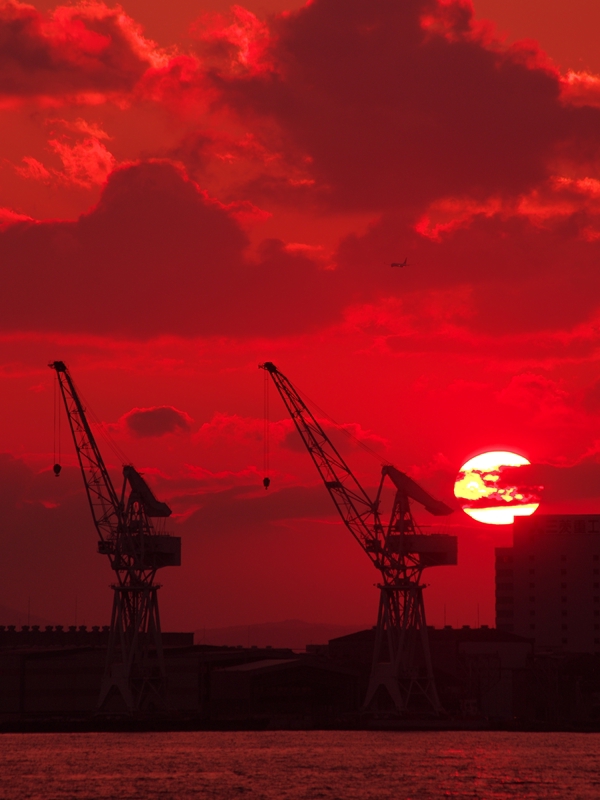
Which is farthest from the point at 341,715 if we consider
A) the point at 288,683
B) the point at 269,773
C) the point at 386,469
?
the point at 269,773

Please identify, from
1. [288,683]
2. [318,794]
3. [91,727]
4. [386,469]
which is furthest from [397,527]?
[318,794]

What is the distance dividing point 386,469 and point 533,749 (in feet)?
127

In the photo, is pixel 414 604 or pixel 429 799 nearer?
pixel 429 799

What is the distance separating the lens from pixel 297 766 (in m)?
131

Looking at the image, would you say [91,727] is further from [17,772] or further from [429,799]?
[429,799]

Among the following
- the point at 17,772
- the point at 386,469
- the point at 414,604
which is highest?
the point at 386,469

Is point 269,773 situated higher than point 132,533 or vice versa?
point 132,533

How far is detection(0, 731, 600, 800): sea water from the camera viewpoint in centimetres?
11200

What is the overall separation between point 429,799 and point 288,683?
287ft

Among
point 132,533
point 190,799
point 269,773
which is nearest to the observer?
point 190,799

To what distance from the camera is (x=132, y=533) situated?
176500 mm

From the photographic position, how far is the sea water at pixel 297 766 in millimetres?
112000

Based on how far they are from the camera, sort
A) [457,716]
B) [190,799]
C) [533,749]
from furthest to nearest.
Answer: [457,716]
[533,749]
[190,799]

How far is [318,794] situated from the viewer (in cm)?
10950
